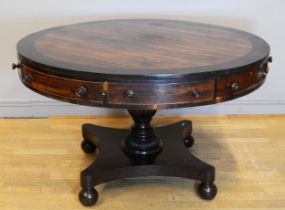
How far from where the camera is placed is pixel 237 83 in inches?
52.5

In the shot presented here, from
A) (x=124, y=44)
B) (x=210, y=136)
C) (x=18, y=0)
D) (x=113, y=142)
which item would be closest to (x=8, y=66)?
(x=18, y=0)

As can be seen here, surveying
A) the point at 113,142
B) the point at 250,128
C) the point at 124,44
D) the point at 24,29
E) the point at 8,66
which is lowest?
the point at 250,128

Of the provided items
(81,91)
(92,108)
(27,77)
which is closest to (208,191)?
(81,91)

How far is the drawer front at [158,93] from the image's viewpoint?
125 cm

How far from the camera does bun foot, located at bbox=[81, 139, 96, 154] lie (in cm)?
203

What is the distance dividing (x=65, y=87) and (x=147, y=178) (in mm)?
713

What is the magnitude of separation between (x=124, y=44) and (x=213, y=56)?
36 cm

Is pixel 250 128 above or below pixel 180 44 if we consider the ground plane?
below

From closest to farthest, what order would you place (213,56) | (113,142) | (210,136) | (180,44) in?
(213,56)
(180,44)
(113,142)
(210,136)

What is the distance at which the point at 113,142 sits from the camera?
→ 1.90 m

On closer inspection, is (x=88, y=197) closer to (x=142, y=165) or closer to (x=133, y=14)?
(x=142, y=165)

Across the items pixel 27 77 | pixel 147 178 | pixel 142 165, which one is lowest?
pixel 147 178

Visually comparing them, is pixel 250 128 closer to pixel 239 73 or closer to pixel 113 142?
pixel 113 142

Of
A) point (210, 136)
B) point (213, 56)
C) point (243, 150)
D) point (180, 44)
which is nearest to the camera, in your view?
point (213, 56)
